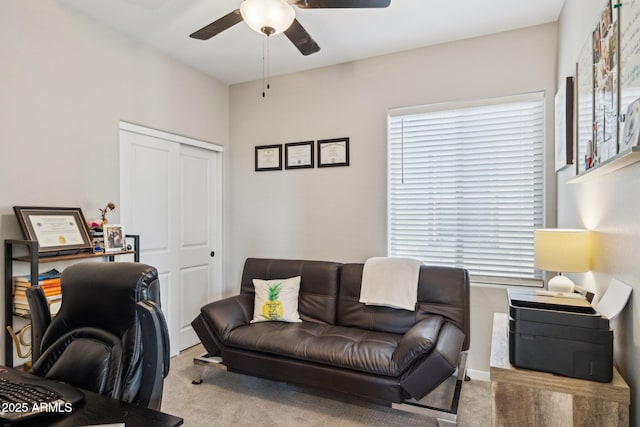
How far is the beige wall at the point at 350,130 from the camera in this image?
292 centimetres

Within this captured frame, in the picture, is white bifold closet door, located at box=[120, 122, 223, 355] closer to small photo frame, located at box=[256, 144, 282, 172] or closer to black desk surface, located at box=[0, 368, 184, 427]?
small photo frame, located at box=[256, 144, 282, 172]

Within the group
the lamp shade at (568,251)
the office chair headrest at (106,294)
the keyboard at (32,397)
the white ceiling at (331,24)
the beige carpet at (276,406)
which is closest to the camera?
the keyboard at (32,397)

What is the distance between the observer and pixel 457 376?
2510 millimetres

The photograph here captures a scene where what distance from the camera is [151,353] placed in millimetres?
1123

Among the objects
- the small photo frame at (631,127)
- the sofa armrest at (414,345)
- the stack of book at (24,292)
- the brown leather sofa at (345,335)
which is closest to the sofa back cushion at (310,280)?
the brown leather sofa at (345,335)

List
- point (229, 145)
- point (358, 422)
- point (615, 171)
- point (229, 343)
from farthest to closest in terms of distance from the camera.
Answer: point (229, 145) < point (229, 343) < point (358, 422) < point (615, 171)

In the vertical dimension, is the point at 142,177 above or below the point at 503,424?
above

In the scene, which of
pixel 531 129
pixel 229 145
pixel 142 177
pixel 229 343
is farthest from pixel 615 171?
pixel 229 145

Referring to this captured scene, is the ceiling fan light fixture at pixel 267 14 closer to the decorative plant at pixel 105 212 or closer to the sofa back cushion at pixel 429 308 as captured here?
the decorative plant at pixel 105 212

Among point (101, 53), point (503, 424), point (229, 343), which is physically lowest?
point (229, 343)

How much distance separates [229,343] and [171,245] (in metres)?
1.24

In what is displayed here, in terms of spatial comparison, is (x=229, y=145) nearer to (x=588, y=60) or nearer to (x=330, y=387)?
(x=330, y=387)

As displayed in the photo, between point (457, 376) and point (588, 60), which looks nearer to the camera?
point (588, 60)

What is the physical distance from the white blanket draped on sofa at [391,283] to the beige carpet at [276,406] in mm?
737
